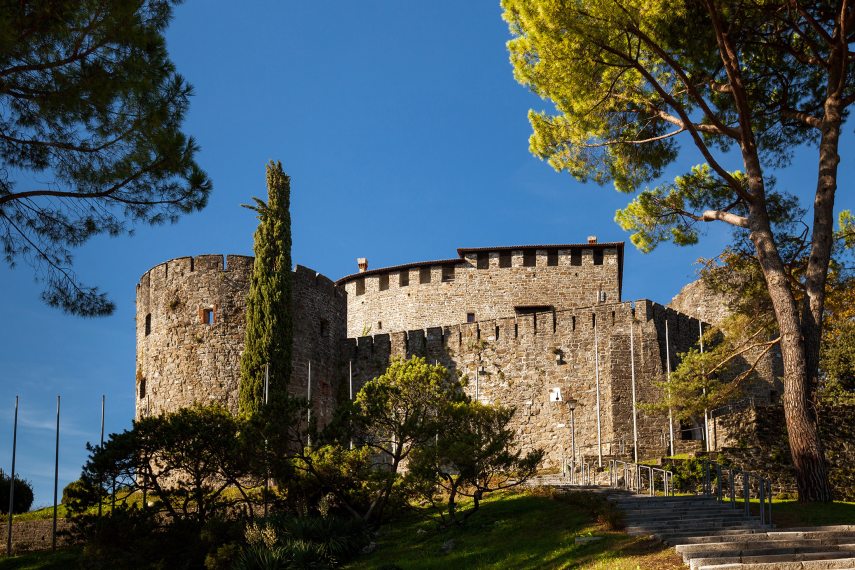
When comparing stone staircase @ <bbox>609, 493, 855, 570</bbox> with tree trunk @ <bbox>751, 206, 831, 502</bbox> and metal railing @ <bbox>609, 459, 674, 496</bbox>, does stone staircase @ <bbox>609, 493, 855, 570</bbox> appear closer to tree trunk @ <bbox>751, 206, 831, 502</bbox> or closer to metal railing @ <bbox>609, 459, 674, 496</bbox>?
tree trunk @ <bbox>751, 206, 831, 502</bbox>

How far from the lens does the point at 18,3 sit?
12.1m

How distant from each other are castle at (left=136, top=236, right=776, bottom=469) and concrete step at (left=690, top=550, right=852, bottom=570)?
1283 centimetres

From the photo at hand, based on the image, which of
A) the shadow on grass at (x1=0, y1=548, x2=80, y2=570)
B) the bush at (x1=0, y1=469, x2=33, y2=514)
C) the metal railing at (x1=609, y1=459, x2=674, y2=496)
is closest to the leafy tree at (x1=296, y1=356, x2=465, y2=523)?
the metal railing at (x1=609, y1=459, x2=674, y2=496)

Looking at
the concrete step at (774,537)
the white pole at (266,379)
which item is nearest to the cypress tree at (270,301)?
the white pole at (266,379)

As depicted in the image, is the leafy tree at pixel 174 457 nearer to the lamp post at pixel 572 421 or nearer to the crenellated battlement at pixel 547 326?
the lamp post at pixel 572 421

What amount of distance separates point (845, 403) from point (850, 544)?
7.76 meters

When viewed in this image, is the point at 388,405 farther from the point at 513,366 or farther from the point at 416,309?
the point at 416,309

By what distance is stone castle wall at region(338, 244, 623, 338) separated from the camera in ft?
127

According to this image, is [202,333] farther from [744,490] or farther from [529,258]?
[744,490]

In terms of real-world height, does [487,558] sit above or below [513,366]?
below

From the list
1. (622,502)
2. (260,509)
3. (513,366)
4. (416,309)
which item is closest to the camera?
(622,502)

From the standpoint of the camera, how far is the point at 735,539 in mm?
13094

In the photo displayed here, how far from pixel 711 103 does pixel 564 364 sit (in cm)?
1033

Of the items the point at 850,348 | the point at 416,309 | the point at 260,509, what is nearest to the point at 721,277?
the point at 850,348
